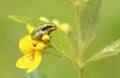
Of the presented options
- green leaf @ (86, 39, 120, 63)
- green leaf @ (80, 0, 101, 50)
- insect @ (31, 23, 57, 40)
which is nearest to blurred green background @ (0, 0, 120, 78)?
green leaf @ (80, 0, 101, 50)

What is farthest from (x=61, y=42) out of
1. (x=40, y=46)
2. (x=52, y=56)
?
(x=52, y=56)

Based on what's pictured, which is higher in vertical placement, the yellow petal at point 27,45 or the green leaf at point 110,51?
the green leaf at point 110,51

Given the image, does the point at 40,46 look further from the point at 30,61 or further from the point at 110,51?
the point at 110,51

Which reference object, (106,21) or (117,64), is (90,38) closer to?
(117,64)

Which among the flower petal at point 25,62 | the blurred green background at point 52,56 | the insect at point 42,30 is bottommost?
the flower petal at point 25,62

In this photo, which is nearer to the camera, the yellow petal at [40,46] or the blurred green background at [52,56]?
the yellow petal at [40,46]

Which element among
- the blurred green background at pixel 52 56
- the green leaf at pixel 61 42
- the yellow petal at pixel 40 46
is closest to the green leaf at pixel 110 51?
the green leaf at pixel 61 42

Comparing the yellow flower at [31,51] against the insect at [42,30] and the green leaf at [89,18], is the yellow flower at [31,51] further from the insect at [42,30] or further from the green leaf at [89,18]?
the green leaf at [89,18]

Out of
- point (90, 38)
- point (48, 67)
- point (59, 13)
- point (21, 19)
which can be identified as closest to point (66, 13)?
point (59, 13)
